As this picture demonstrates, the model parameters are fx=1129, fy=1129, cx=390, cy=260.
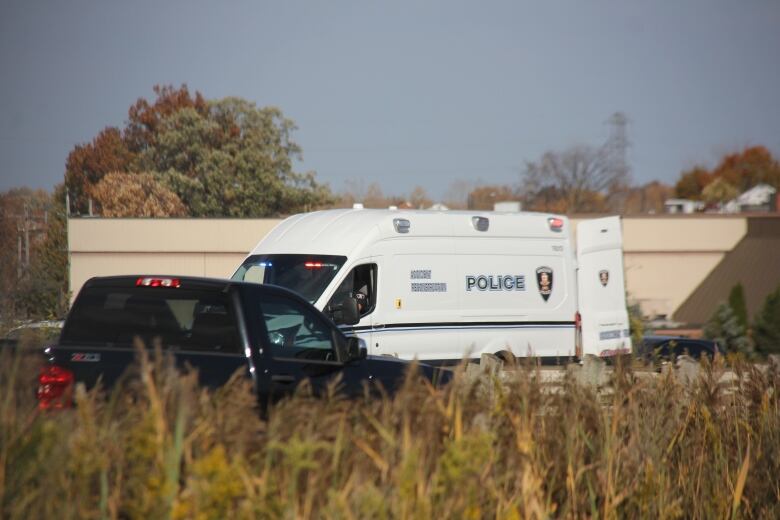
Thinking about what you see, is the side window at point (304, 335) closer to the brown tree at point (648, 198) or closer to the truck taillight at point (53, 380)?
the truck taillight at point (53, 380)

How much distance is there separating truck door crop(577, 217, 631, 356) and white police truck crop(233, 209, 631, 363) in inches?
1.3

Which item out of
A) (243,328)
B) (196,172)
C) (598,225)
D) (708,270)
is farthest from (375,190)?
(243,328)

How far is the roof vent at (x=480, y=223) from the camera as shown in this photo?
50.8 ft

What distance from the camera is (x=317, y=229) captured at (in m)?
14.9

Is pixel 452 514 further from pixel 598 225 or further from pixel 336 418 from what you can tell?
pixel 598 225

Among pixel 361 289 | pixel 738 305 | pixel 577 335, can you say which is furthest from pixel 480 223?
pixel 738 305

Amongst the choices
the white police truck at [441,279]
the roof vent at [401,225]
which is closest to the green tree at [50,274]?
the white police truck at [441,279]

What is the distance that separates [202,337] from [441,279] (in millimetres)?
8225

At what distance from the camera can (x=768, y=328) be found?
1330 inches

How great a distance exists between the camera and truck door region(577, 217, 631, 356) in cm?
1664

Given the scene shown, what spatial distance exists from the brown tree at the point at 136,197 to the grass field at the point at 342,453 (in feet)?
194

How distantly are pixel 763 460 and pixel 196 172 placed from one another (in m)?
62.9

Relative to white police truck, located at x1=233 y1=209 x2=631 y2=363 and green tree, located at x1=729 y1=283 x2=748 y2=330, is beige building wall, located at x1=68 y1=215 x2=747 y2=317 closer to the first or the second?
green tree, located at x1=729 y1=283 x2=748 y2=330

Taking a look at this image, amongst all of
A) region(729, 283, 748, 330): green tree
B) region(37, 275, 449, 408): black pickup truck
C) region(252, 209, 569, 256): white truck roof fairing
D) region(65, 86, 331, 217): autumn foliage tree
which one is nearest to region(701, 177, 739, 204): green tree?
region(65, 86, 331, 217): autumn foliage tree
